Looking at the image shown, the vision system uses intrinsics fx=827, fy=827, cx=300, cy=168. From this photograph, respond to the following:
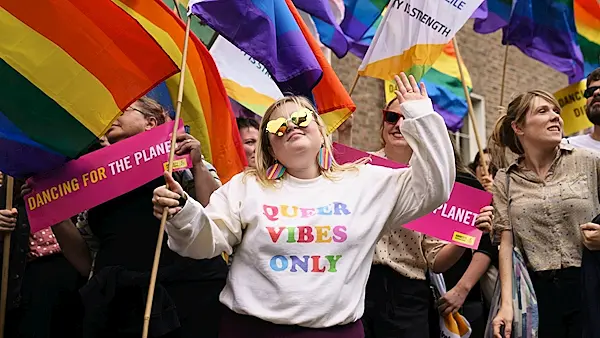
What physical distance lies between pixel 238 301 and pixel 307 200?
461mm

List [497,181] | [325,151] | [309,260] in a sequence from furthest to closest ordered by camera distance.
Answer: [497,181] → [325,151] → [309,260]

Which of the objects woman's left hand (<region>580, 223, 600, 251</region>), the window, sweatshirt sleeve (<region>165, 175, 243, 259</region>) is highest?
the window

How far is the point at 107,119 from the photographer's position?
3.93 m

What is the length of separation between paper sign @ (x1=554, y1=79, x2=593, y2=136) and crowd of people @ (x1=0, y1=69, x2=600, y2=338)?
5.71 ft

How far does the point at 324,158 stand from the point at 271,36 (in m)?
1.21

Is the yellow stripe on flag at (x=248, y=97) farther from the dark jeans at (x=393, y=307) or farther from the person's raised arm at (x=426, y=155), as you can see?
the person's raised arm at (x=426, y=155)

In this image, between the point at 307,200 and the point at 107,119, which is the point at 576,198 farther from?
the point at 107,119

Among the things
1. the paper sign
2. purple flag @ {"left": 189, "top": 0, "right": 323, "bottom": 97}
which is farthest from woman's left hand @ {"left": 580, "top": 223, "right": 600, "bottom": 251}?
the paper sign

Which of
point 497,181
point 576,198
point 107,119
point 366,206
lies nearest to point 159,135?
point 107,119

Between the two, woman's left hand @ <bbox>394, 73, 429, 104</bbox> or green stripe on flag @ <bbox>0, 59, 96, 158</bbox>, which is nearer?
woman's left hand @ <bbox>394, 73, 429, 104</bbox>

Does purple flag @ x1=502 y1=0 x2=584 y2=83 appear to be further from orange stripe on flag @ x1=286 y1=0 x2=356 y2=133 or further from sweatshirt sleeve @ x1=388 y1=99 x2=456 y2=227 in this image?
sweatshirt sleeve @ x1=388 y1=99 x2=456 y2=227

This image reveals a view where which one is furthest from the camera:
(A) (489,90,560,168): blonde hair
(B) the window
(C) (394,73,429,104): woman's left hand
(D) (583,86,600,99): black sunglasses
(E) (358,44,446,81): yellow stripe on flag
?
(B) the window

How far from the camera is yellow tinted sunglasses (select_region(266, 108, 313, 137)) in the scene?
3.23 metres

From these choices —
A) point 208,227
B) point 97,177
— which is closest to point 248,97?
point 97,177
